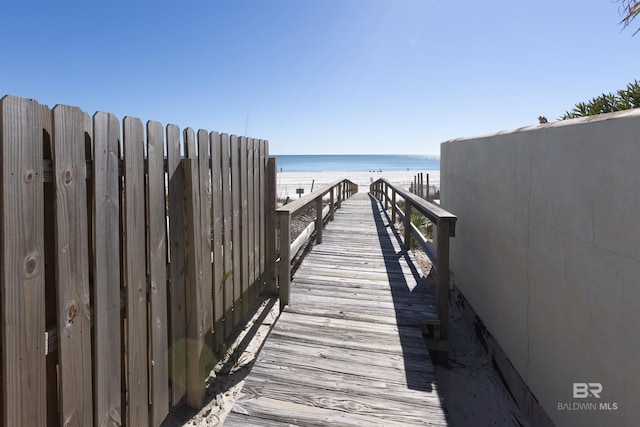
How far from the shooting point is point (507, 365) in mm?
2990

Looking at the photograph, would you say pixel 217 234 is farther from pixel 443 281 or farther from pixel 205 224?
pixel 443 281

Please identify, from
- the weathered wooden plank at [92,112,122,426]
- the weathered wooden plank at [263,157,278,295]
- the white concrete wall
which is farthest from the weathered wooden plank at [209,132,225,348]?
the white concrete wall

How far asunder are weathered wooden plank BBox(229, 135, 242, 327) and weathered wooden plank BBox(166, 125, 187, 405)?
0.85 metres

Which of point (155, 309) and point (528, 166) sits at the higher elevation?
point (528, 166)

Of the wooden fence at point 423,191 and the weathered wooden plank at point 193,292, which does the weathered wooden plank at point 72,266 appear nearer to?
the weathered wooden plank at point 193,292

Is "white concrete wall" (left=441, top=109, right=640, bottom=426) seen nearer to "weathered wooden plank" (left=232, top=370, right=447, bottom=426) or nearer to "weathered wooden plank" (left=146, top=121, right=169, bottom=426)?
"weathered wooden plank" (left=232, top=370, right=447, bottom=426)

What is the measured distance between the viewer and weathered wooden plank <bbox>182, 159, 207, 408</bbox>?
8.05 ft

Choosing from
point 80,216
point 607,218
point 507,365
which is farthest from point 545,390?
point 80,216

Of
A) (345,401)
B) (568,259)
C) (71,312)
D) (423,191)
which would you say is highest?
(423,191)

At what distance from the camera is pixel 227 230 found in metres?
3.15

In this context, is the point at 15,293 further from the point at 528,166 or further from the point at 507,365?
the point at 507,365

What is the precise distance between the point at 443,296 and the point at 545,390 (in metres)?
1.08
